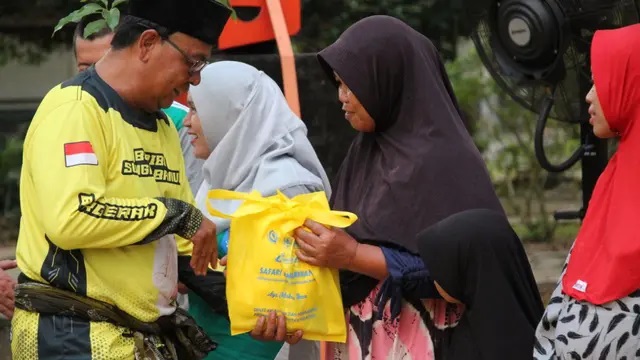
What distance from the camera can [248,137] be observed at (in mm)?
3760

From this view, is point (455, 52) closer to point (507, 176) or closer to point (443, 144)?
point (507, 176)

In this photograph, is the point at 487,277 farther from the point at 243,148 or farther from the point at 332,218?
the point at 243,148

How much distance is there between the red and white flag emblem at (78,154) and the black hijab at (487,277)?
93 centimetres

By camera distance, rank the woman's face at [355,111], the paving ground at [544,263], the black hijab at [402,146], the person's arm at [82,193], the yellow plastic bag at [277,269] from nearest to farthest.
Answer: the person's arm at [82,193]
the yellow plastic bag at [277,269]
the black hijab at [402,146]
the woman's face at [355,111]
the paving ground at [544,263]

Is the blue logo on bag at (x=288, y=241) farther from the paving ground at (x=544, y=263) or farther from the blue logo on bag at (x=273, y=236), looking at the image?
the paving ground at (x=544, y=263)

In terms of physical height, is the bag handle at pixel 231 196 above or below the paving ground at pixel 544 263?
above

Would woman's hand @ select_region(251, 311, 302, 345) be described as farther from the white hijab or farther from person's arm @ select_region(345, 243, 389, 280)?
the white hijab

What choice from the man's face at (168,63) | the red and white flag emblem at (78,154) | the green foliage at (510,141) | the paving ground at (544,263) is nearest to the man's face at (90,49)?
the man's face at (168,63)

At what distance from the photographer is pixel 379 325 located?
11.4 ft

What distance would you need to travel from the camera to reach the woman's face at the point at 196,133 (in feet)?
12.7

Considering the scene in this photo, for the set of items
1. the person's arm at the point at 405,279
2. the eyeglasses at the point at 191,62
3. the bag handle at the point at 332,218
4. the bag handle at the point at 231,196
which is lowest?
the person's arm at the point at 405,279

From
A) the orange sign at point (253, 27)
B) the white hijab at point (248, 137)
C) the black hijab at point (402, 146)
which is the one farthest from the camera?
the orange sign at point (253, 27)

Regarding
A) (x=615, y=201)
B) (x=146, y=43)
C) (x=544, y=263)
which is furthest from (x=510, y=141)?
(x=146, y=43)

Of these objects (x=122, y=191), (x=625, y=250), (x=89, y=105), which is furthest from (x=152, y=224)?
(x=625, y=250)
